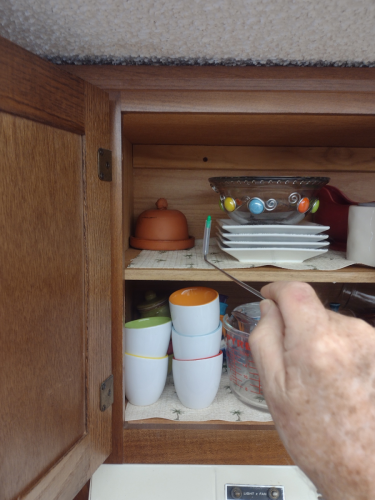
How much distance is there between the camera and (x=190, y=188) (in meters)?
1.00

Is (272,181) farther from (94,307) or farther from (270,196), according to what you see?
(94,307)

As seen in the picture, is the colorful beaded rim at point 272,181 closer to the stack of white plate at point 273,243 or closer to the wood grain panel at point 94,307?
the stack of white plate at point 273,243

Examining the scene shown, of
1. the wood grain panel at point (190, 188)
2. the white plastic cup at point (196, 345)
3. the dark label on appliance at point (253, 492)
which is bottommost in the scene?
the dark label on appliance at point (253, 492)

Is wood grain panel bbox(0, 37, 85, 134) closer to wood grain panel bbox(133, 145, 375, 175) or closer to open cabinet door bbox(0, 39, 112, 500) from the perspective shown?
open cabinet door bbox(0, 39, 112, 500)

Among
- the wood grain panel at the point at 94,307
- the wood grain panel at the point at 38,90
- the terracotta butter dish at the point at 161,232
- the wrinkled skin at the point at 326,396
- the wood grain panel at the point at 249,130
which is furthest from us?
the terracotta butter dish at the point at 161,232

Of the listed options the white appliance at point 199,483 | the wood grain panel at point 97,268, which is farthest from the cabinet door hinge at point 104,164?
the white appliance at point 199,483

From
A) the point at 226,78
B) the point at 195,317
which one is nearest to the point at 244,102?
the point at 226,78

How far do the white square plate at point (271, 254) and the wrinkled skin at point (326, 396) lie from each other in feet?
1.19

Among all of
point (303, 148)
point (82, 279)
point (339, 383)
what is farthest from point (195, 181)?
point (339, 383)

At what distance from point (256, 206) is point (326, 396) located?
0.48 m

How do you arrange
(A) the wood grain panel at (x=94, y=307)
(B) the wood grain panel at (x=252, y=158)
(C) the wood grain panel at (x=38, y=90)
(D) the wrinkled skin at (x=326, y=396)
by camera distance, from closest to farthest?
(D) the wrinkled skin at (x=326, y=396), (C) the wood grain panel at (x=38, y=90), (A) the wood grain panel at (x=94, y=307), (B) the wood grain panel at (x=252, y=158)

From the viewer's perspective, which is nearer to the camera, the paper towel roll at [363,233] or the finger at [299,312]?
the finger at [299,312]

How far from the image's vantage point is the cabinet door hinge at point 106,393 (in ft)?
1.97

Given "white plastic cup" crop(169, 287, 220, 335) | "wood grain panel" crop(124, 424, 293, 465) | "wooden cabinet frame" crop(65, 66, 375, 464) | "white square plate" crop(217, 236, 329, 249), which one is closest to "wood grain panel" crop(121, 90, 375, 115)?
"wooden cabinet frame" crop(65, 66, 375, 464)
